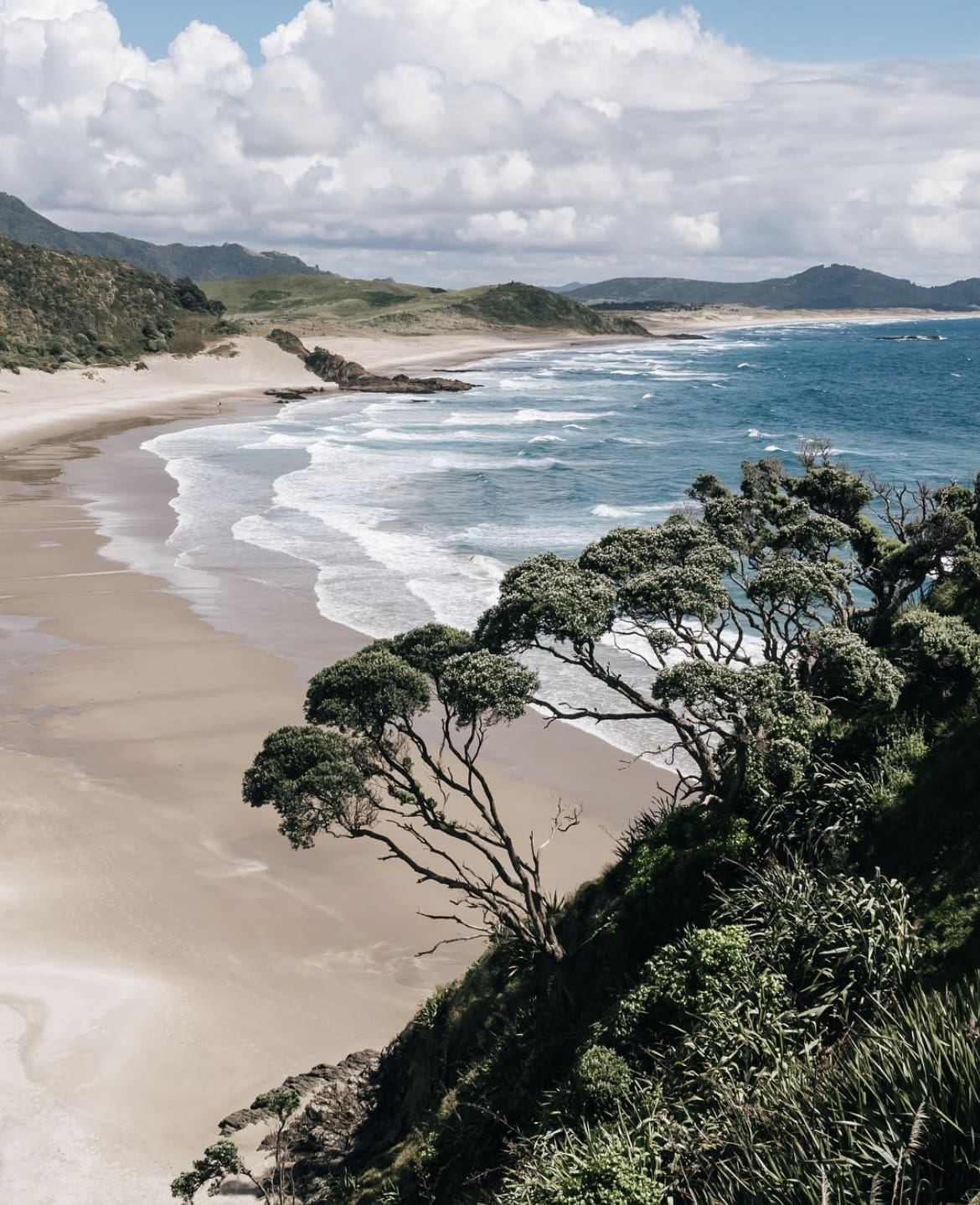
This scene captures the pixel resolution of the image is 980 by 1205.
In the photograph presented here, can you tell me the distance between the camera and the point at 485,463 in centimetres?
6150

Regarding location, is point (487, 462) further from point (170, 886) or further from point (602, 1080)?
point (602, 1080)

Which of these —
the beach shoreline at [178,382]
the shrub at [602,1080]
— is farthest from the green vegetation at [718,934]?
the beach shoreline at [178,382]

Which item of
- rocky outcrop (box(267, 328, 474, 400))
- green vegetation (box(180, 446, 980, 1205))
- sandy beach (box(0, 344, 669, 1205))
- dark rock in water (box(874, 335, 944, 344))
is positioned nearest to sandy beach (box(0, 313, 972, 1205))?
sandy beach (box(0, 344, 669, 1205))

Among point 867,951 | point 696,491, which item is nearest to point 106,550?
point 696,491

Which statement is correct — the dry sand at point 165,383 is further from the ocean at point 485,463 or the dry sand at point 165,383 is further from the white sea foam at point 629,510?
the white sea foam at point 629,510

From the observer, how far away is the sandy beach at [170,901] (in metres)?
13.8

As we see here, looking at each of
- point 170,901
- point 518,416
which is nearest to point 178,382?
point 518,416

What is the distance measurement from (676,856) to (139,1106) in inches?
305

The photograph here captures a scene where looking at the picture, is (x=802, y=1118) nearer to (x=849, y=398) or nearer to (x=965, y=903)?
(x=965, y=903)

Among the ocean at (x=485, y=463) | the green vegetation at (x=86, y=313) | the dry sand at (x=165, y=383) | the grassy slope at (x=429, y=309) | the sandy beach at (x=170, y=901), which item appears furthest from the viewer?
the grassy slope at (x=429, y=309)

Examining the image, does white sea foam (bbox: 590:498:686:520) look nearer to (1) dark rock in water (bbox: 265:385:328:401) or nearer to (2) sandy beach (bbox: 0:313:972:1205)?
(2) sandy beach (bbox: 0:313:972:1205)

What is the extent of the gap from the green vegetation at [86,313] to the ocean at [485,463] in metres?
23.0

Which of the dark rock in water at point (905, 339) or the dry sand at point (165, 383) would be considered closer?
the dry sand at point (165, 383)

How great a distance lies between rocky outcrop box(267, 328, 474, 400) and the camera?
10219 cm
